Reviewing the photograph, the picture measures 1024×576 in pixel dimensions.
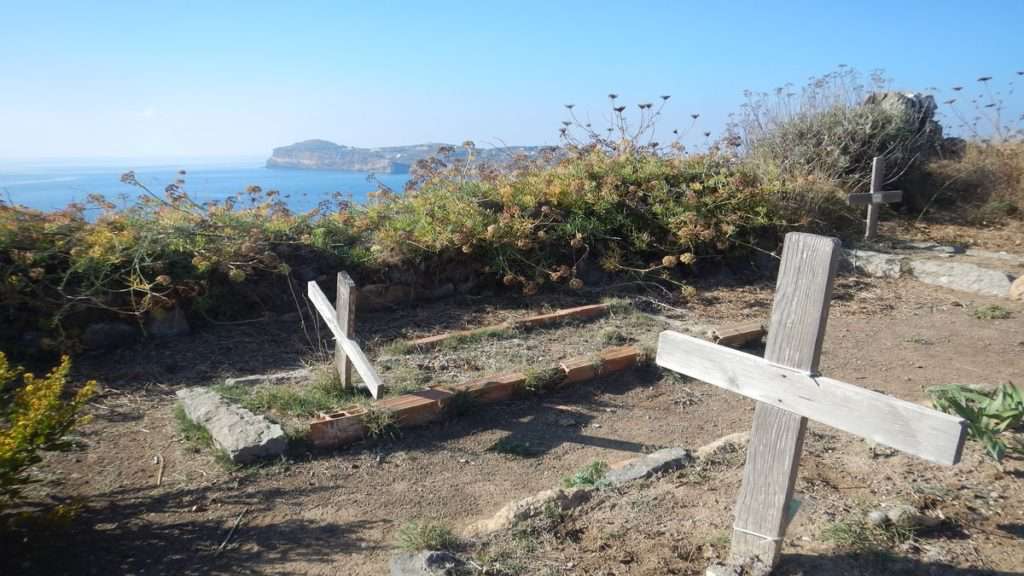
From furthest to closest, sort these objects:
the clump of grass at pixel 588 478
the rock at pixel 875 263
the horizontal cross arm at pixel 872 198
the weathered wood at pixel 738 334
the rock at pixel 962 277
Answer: the horizontal cross arm at pixel 872 198 → the rock at pixel 875 263 → the rock at pixel 962 277 → the weathered wood at pixel 738 334 → the clump of grass at pixel 588 478

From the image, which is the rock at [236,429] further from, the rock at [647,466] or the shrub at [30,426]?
the rock at [647,466]

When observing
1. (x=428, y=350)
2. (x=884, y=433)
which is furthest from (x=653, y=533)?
(x=428, y=350)

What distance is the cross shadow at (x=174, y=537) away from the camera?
283 centimetres

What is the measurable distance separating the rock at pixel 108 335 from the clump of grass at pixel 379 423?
245cm

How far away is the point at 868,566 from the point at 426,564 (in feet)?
5.41

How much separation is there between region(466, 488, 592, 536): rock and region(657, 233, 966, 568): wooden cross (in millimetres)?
793

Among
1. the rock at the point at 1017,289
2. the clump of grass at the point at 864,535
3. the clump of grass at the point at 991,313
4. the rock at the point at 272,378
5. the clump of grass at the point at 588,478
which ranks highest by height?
the rock at the point at 1017,289

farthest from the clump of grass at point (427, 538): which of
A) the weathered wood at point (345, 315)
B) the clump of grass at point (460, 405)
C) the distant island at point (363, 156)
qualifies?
the distant island at point (363, 156)

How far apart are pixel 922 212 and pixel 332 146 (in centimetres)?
938

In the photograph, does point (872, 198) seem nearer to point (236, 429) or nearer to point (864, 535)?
point (864, 535)

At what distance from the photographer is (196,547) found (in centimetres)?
298

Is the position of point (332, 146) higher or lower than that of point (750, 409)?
higher

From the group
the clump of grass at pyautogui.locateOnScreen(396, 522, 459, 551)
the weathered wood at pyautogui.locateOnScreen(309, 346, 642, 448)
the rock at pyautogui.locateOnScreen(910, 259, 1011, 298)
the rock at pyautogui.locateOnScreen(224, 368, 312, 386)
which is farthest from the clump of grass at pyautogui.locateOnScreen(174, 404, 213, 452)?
the rock at pyautogui.locateOnScreen(910, 259, 1011, 298)

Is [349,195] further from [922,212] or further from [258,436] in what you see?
[922,212]
